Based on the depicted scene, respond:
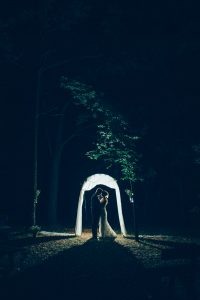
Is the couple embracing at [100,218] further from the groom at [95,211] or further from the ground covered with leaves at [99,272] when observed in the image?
the ground covered with leaves at [99,272]

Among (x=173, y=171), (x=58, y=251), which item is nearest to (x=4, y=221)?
(x=58, y=251)

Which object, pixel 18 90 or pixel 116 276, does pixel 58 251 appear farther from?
pixel 18 90

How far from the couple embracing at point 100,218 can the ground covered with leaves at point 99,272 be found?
9.18 feet

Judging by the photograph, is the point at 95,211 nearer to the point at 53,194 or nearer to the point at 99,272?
the point at 99,272

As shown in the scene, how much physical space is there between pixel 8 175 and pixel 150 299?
22913 mm

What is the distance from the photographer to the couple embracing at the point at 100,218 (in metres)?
17.0

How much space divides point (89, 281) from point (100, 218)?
338 inches

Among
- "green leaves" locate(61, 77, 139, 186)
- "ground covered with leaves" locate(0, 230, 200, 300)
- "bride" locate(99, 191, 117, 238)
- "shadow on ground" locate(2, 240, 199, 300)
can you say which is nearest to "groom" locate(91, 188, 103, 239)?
"bride" locate(99, 191, 117, 238)

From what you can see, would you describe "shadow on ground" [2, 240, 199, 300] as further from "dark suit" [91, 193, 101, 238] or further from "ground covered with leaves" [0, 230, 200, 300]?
"dark suit" [91, 193, 101, 238]

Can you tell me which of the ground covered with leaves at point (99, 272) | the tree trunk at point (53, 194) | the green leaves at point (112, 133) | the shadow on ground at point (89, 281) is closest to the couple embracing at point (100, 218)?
the ground covered with leaves at point (99, 272)

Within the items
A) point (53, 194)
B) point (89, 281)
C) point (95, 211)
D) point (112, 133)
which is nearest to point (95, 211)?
point (95, 211)

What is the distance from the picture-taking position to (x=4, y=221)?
722 inches

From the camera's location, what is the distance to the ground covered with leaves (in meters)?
7.96

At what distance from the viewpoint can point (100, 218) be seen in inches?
688
